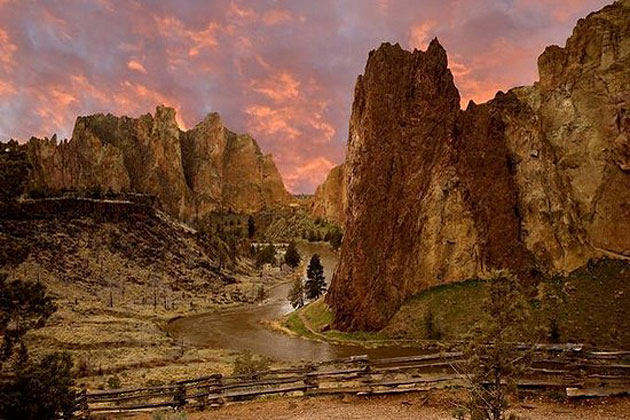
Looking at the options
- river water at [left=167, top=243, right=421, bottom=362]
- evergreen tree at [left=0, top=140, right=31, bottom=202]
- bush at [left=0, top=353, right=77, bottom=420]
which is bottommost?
river water at [left=167, top=243, right=421, bottom=362]

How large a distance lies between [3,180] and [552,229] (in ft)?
170

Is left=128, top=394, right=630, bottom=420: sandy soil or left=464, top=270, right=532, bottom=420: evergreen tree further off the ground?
left=464, top=270, right=532, bottom=420: evergreen tree

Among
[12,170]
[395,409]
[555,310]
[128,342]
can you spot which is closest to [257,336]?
[128,342]

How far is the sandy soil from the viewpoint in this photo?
16.4 m

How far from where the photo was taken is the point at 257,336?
218ft

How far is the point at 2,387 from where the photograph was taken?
50.0 feet

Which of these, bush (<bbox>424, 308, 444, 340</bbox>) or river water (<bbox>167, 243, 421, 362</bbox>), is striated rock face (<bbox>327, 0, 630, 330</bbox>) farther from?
river water (<bbox>167, 243, 421, 362</bbox>)

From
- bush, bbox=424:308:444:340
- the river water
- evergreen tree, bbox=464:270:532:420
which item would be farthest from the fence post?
bush, bbox=424:308:444:340

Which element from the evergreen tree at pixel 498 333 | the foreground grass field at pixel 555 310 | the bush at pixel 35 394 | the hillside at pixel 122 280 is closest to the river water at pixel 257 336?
the foreground grass field at pixel 555 310

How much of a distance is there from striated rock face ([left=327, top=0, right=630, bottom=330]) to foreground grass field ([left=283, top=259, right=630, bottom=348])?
1.69 metres

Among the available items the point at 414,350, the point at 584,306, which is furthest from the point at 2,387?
the point at 584,306

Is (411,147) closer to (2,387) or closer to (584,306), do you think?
(584,306)

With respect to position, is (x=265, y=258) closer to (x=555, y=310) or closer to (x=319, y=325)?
(x=319, y=325)

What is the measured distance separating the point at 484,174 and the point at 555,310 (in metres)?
17.7
